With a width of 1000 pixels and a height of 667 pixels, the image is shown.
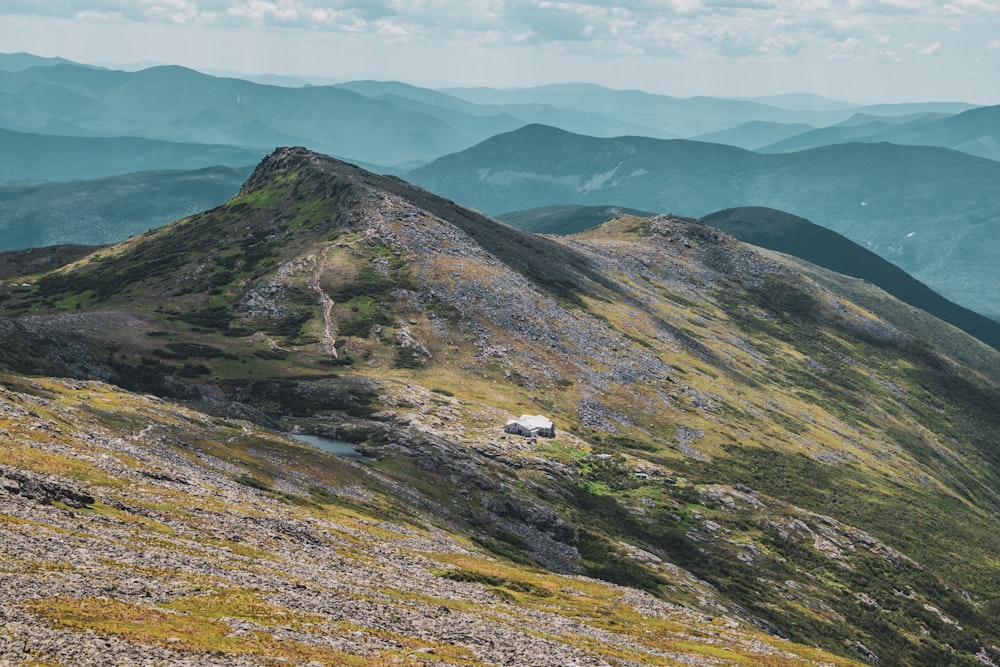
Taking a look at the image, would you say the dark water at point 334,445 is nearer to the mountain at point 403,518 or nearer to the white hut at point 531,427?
the mountain at point 403,518

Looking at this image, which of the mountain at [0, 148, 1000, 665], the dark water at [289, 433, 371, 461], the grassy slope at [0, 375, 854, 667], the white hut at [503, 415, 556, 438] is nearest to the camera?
the grassy slope at [0, 375, 854, 667]

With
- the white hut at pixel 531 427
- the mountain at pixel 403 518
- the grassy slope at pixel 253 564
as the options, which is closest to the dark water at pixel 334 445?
the mountain at pixel 403 518

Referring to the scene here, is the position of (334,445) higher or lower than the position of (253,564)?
lower

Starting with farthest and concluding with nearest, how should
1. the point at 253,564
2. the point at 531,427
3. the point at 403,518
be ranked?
the point at 531,427, the point at 403,518, the point at 253,564

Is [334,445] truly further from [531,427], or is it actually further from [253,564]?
[253,564]

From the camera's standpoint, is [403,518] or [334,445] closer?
[403,518]

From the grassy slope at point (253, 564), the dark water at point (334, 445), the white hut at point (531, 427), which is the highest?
the grassy slope at point (253, 564)

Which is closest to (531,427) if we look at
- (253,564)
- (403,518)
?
(403,518)

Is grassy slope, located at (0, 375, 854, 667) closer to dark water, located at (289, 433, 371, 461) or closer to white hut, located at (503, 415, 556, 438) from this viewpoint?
dark water, located at (289, 433, 371, 461)

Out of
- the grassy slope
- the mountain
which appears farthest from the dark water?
the grassy slope
